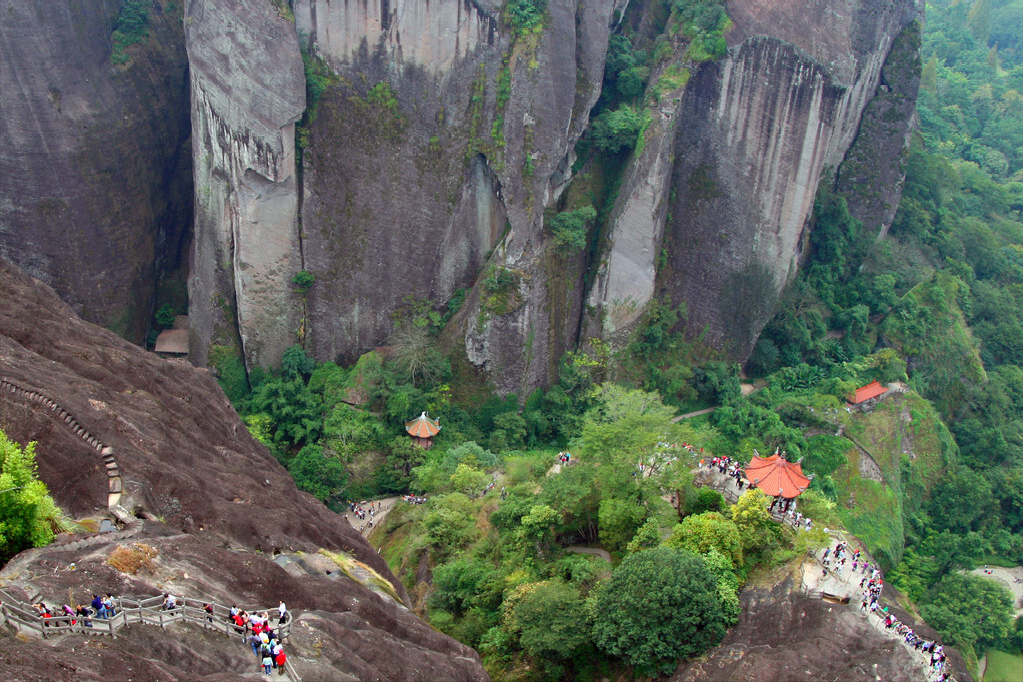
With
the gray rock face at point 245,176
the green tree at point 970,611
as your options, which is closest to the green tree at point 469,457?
the gray rock face at point 245,176

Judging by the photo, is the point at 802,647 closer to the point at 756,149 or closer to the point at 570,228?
the point at 570,228

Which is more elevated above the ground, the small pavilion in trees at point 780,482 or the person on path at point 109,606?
the person on path at point 109,606

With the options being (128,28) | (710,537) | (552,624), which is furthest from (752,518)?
(128,28)

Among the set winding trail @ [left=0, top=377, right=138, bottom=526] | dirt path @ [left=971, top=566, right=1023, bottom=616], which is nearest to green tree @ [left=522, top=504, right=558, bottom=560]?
winding trail @ [left=0, top=377, right=138, bottom=526]

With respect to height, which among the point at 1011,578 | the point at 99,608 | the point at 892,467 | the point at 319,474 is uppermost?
the point at 99,608

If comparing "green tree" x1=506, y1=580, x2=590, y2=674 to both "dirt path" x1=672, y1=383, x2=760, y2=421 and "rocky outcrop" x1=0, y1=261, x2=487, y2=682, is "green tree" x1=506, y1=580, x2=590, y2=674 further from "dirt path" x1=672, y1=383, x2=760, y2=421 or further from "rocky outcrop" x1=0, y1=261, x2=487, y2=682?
"dirt path" x1=672, y1=383, x2=760, y2=421

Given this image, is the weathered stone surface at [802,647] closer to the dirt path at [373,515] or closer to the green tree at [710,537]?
the green tree at [710,537]
